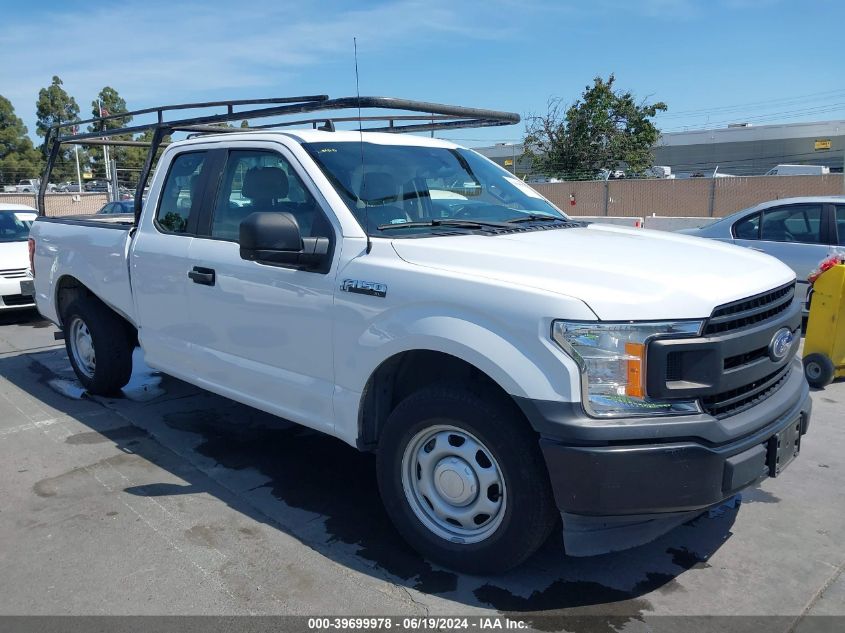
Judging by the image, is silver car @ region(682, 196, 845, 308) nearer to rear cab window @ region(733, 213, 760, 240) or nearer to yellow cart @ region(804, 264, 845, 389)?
rear cab window @ region(733, 213, 760, 240)

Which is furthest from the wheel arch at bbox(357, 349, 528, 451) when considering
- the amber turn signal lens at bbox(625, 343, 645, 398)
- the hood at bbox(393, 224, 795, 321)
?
the amber turn signal lens at bbox(625, 343, 645, 398)

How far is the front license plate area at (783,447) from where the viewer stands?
3.04m

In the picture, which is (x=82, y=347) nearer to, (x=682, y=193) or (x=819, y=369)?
(x=819, y=369)

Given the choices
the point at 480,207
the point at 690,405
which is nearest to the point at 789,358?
the point at 690,405

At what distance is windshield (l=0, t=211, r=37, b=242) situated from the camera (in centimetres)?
1061

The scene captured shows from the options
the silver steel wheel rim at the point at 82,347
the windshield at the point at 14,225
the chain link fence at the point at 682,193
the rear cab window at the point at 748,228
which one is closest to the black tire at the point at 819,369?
the rear cab window at the point at 748,228

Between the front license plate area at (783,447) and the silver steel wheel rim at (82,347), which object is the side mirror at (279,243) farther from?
the silver steel wheel rim at (82,347)

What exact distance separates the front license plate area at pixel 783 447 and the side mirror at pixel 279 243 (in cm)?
224

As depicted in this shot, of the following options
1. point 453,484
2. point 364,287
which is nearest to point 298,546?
point 453,484

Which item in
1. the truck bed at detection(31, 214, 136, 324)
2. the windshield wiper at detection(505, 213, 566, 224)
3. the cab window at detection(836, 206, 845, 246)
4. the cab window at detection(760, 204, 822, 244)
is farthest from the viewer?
the cab window at detection(760, 204, 822, 244)

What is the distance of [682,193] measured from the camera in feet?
92.1

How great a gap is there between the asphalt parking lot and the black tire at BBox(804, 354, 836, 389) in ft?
3.05

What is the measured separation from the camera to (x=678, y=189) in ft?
92.2

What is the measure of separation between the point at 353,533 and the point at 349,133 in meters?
2.33
